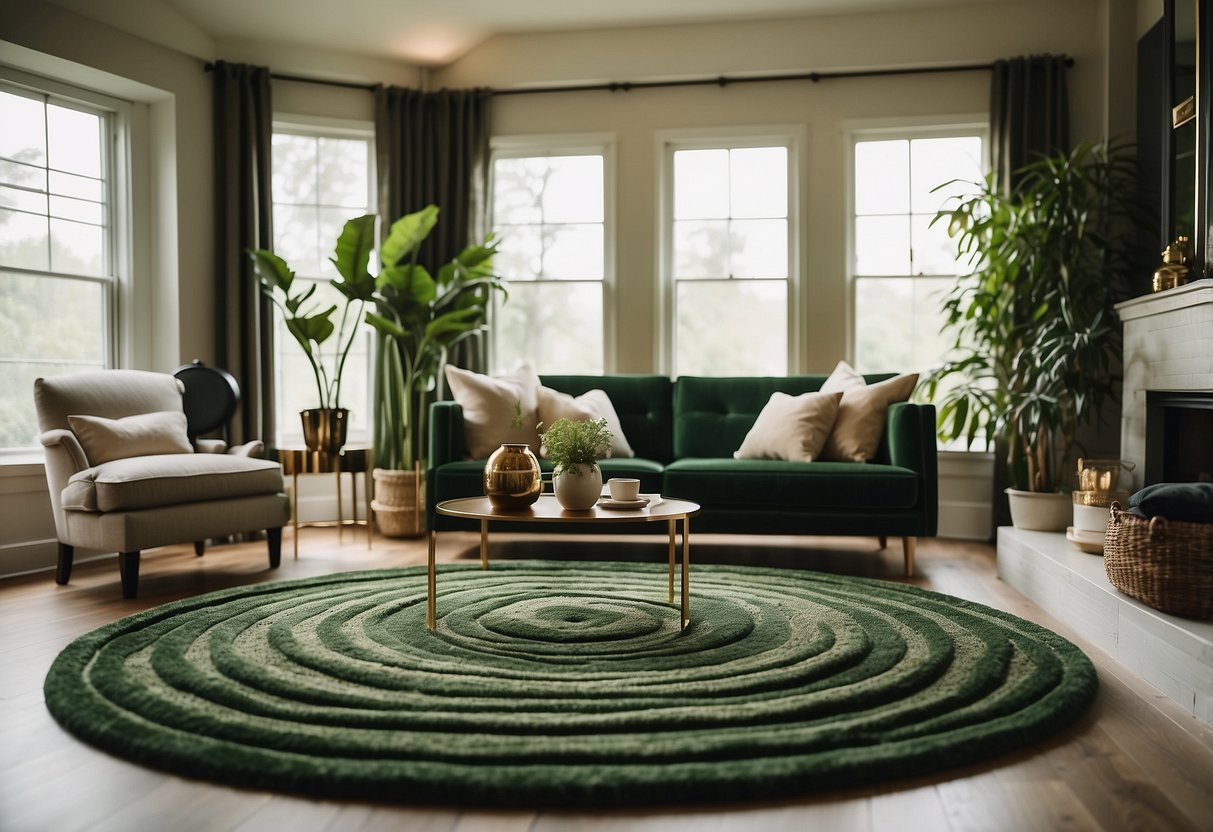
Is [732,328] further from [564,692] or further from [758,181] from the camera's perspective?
[564,692]

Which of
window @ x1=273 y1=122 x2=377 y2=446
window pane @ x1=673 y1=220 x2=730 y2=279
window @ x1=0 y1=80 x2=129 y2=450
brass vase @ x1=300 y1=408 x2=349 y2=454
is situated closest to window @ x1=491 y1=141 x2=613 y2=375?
window pane @ x1=673 y1=220 x2=730 y2=279

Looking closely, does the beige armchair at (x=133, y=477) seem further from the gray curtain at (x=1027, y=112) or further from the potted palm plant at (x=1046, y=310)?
the gray curtain at (x=1027, y=112)

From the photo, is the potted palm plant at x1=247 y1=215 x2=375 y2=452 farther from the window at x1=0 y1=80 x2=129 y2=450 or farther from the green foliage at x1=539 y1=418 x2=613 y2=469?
the green foliage at x1=539 y1=418 x2=613 y2=469

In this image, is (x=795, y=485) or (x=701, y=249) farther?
(x=701, y=249)

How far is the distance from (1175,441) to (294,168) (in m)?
4.61

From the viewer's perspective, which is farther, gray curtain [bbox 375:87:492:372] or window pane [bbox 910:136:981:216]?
gray curtain [bbox 375:87:492:372]

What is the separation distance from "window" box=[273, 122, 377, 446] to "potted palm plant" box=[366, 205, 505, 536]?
26 cm

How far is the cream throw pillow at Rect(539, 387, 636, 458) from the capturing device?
4391 millimetres

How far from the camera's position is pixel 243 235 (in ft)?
16.1

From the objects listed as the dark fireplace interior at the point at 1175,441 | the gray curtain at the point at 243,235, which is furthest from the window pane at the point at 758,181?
the gray curtain at the point at 243,235

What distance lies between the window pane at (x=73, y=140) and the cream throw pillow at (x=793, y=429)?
3.56 meters

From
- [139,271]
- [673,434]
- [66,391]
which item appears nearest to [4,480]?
[66,391]

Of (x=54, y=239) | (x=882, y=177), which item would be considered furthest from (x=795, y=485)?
(x=54, y=239)

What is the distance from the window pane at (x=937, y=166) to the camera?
5.04 m
